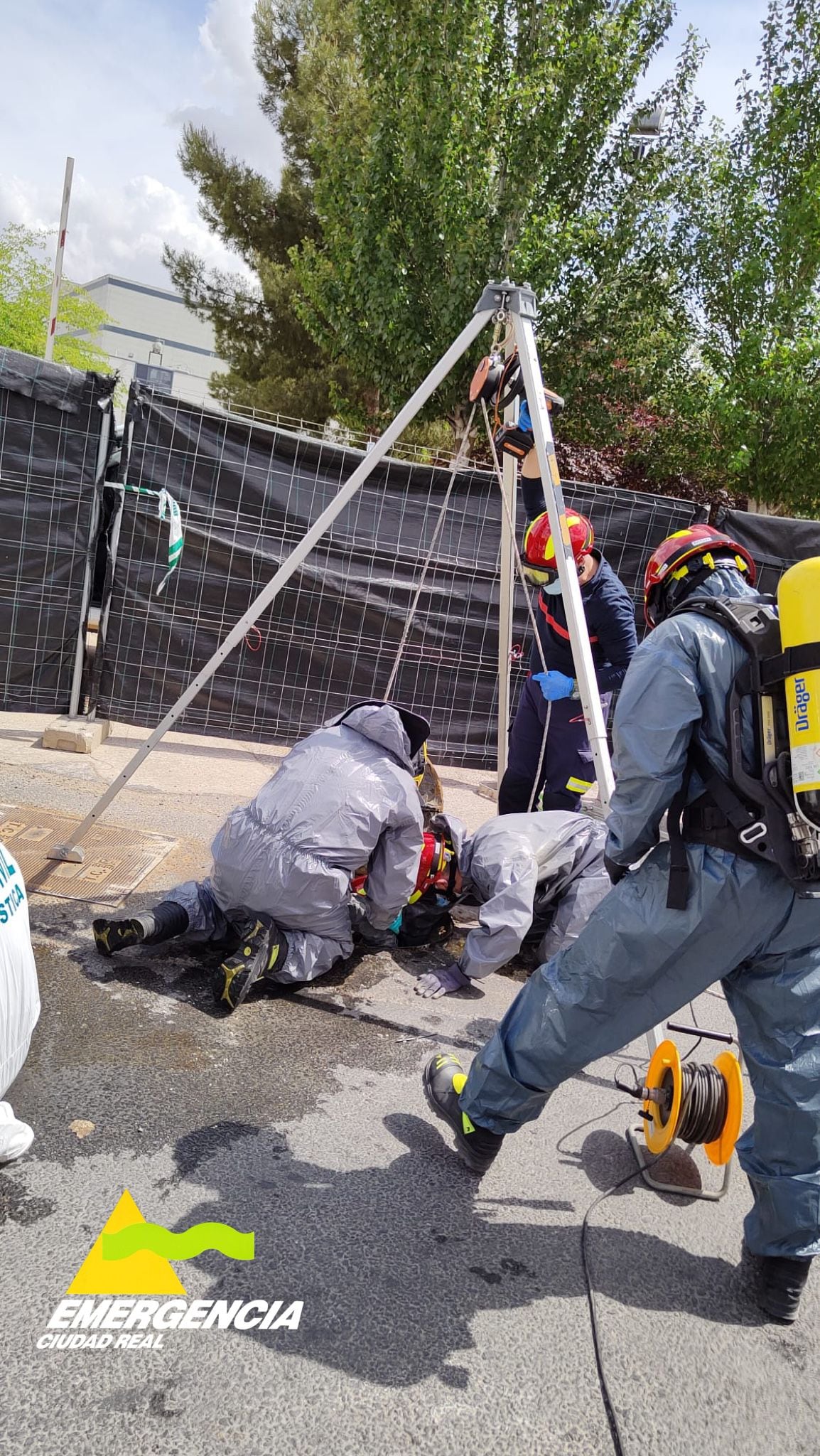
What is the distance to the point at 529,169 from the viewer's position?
36.9ft

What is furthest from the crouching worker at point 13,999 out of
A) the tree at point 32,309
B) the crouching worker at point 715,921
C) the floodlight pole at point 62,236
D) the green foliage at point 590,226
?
the tree at point 32,309

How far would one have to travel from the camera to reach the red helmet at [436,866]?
3889 millimetres

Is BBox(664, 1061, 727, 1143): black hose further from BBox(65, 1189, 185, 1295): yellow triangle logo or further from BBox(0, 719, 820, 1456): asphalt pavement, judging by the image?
BBox(65, 1189, 185, 1295): yellow triangle logo

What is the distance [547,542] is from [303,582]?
2730 mm

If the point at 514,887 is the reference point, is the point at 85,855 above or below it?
below

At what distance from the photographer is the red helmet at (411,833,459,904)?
389cm

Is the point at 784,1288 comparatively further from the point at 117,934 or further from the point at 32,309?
the point at 32,309

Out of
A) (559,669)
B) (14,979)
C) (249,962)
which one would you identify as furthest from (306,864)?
(559,669)

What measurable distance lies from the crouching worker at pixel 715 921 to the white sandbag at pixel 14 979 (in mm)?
1264

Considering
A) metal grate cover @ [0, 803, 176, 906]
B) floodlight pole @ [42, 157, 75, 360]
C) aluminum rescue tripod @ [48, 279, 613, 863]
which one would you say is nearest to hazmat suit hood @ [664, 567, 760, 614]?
aluminum rescue tripod @ [48, 279, 613, 863]

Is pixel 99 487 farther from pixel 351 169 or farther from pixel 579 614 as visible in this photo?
pixel 351 169

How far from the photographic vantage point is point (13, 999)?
2.17 meters

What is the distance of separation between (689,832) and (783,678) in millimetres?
426

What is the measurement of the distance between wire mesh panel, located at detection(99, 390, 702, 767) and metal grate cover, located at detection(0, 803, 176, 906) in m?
1.70
